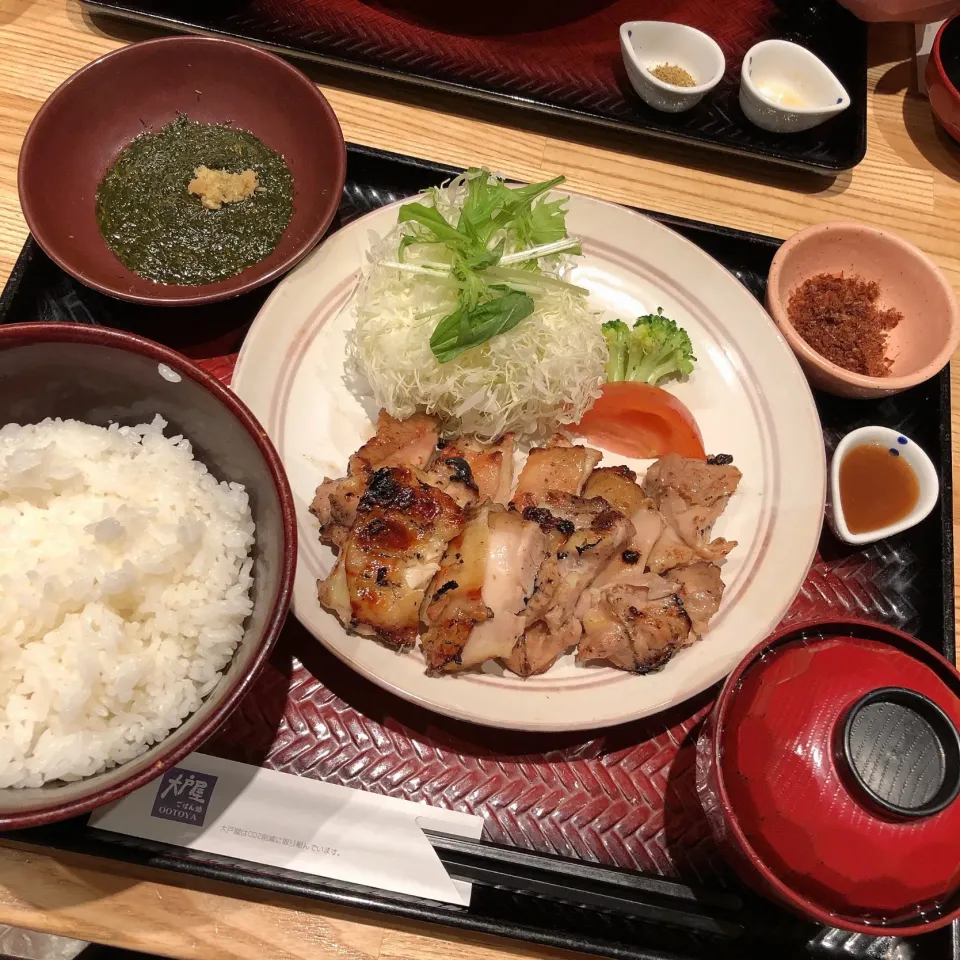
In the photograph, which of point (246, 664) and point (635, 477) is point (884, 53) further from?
point (246, 664)

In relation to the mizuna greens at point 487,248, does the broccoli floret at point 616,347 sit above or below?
below

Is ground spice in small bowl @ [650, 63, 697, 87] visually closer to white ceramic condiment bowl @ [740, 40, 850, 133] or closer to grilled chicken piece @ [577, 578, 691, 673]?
white ceramic condiment bowl @ [740, 40, 850, 133]

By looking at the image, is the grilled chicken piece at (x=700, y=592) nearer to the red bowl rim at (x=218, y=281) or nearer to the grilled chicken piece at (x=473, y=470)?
the grilled chicken piece at (x=473, y=470)

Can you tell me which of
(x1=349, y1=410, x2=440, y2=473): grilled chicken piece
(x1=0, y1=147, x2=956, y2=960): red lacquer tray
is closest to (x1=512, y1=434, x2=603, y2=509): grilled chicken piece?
(x1=349, y1=410, x2=440, y2=473): grilled chicken piece

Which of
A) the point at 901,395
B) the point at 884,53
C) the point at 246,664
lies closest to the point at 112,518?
the point at 246,664

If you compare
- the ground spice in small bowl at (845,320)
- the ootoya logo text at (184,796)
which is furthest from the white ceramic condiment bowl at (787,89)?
the ootoya logo text at (184,796)

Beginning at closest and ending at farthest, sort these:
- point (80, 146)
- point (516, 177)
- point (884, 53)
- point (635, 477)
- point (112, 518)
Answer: point (112, 518)
point (635, 477)
point (80, 146)
point (516, 177)
point (884, 53)
